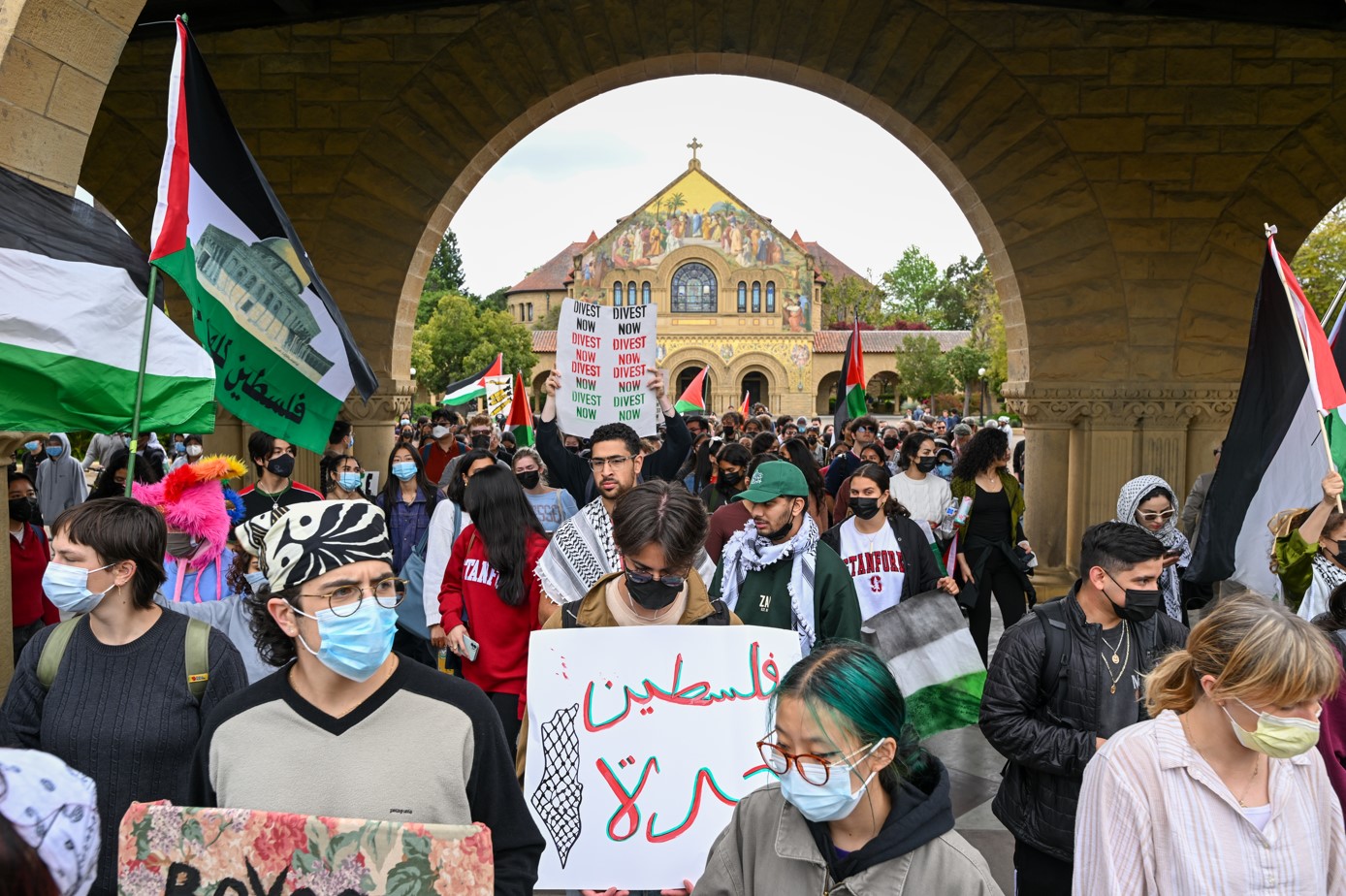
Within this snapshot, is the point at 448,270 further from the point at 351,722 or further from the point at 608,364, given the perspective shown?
the point at 351,722

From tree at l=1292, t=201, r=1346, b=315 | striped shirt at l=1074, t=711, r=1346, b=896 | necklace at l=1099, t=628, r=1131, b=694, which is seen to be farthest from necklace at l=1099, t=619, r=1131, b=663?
tree at l=1292, t=201, r=1346, b=315

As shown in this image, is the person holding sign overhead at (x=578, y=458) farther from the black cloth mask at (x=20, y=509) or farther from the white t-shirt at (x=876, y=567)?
the black cloth mask at (x=20, y=509)

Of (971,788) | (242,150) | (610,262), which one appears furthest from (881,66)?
(610,262)

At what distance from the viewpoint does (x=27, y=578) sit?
5.92 metres

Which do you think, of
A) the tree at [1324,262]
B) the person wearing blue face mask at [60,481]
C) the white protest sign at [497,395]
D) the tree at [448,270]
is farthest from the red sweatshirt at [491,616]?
the tree at [448,270]

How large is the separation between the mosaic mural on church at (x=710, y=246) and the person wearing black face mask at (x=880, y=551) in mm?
58517

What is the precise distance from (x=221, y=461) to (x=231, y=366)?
0.42 m

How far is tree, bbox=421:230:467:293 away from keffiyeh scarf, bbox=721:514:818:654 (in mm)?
90569

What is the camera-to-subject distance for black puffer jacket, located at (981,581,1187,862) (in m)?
3.27

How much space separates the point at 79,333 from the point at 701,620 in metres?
2.55

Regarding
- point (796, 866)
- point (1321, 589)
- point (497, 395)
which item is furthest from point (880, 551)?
point (497, 395)

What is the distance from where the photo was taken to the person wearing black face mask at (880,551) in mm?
5688

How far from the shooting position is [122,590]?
123 inches

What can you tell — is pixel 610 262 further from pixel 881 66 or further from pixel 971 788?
pixel 971 788
